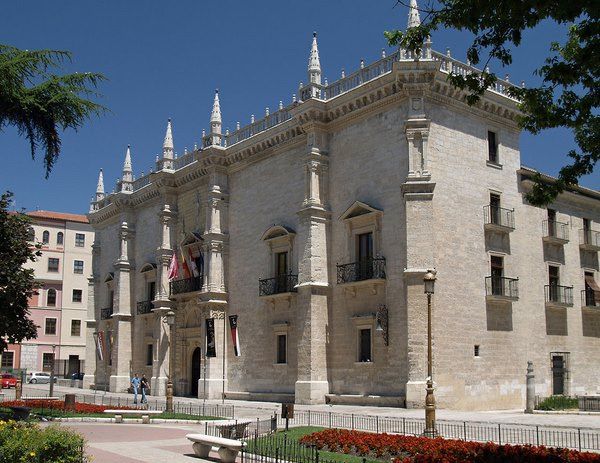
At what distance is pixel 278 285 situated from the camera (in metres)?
35.4

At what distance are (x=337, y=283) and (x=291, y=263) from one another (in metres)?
3.84

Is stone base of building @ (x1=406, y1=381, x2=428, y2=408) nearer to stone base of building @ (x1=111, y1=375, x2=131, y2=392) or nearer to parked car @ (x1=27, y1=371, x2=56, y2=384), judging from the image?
stone base of building @ (x1=111, y1=375, x2=131, y2=392)

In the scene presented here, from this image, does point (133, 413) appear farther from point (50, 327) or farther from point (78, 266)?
point (78, 266)

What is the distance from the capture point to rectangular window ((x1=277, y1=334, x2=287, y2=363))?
35.3 metres

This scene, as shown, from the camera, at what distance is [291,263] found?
35281 millimetres

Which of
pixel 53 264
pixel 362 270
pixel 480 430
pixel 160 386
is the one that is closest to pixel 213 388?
pixel 160 386

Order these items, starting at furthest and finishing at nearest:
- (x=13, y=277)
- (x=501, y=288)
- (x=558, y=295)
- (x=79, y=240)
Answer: (x=79, y=240) → (x=558, y=295) → (x=501, y=288) → (x=13, y=277)

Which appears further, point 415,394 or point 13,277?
point 415,394

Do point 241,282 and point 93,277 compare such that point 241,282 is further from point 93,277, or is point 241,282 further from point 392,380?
point 93,277

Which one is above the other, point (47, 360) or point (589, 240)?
point (589, 240)

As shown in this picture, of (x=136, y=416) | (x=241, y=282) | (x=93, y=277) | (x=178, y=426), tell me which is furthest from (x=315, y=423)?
(x=93, y=277)

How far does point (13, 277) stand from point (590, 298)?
27.4 m

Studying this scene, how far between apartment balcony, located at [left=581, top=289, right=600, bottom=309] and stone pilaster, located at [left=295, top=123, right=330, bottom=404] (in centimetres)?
1352

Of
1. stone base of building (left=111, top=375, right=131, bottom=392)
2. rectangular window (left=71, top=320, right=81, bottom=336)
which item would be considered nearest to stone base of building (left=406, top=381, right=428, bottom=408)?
stone base of building (left=111, top=375, right=131, bottom=392)
